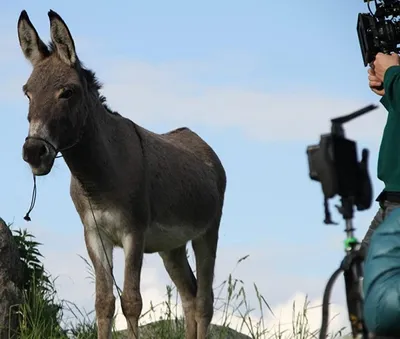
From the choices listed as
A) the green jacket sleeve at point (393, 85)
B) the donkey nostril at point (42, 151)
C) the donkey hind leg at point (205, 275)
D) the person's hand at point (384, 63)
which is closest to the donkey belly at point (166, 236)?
the donkey hind leg at point (205, 275)

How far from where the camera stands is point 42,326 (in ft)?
32.6

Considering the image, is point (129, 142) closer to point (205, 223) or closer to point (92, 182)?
point (92, 182)

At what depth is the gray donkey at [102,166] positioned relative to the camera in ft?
26.9

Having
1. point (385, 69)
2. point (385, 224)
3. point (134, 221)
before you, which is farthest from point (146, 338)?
point (385, 224)

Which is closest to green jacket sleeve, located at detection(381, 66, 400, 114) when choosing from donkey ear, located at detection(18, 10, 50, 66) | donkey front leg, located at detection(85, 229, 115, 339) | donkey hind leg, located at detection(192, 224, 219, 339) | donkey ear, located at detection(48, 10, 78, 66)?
donkey front leg, located at detection(85, 229, 115, 339)

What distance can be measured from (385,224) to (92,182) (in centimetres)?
586

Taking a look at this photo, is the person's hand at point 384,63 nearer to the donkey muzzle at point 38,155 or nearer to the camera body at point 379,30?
the camera body at point 379,30

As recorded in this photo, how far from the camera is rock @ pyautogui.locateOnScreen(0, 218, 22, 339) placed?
10.4 meters

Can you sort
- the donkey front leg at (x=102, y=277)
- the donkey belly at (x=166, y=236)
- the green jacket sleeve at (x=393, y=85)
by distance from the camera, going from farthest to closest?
the donkey belly at (x=166, y=236) → the donkey front leg at (x=102, y=277) → the green jacket sleeve at (x=393, y=85)

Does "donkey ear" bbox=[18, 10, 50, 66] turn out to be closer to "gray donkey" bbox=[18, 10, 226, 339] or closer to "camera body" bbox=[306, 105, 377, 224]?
"gray donkey" bbox=[18, 10, 226, 339]

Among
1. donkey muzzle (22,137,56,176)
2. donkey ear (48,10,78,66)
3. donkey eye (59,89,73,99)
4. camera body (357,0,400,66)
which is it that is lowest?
camera body (357,0,400,66)

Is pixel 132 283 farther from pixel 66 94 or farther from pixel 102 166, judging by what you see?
pixel 66 94

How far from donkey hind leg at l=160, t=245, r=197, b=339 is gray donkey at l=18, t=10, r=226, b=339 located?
0.70 meters

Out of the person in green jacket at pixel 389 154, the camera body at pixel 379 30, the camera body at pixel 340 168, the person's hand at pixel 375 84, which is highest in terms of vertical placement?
the camera body at pixel 379 30
